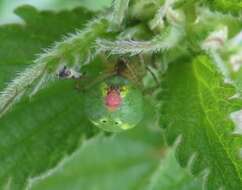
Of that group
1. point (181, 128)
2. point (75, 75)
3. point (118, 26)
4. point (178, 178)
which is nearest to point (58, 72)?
point (75, 75)

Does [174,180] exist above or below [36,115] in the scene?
below

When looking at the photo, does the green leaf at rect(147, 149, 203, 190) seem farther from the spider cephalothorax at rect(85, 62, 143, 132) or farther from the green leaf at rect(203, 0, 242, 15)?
the green leaf at rect(203, 0, 242, 15)

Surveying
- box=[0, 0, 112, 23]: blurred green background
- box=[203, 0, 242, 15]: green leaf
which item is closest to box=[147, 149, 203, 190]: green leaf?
box=[203, 0, 242, 15]: green leaf

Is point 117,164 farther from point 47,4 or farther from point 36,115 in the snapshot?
point 36,115

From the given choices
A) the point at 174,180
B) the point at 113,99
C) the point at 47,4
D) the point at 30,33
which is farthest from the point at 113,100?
the point at 47,4

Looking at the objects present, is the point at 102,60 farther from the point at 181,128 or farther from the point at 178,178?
the point at 178,178

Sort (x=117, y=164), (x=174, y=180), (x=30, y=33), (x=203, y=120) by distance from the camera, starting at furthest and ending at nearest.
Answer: (x=117, y=164)
(x=174, y=180)
(x=30, y=33)
(x=203, y=120)

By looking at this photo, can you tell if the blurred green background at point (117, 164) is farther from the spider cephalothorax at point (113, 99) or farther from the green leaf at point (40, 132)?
the spider cephalothorax at point (113, 99)

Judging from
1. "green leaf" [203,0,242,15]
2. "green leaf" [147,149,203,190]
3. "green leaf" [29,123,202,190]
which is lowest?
"green leaf" [29,123,202,190]
